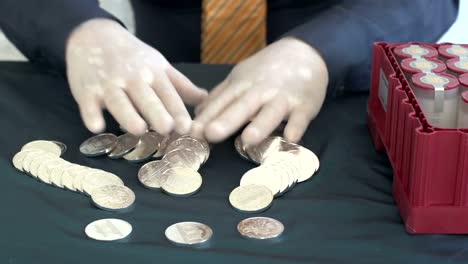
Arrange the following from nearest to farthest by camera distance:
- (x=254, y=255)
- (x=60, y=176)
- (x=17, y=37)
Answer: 1. (x=254, y=255)
2. (x=60, y=176)
3. (x=17, y=37)

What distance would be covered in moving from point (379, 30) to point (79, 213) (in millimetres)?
437

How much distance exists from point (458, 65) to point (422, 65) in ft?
0.12

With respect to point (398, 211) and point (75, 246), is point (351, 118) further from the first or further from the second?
point (75, 246)

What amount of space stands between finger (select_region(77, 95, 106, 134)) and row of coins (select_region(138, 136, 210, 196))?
7cm

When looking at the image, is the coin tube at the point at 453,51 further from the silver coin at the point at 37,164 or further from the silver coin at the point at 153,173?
the silver coin at the point at 37,164

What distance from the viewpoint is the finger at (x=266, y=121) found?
0.69 m

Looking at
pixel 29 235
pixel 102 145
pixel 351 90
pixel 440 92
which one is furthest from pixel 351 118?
pixel 29 235

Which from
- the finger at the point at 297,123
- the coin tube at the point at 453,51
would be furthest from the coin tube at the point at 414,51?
the finger at the point at 297,123

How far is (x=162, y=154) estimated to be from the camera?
2.30 ft

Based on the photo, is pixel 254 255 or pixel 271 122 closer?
pixel 254 255

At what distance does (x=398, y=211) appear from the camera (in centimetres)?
61

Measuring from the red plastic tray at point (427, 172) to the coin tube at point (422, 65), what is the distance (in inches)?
1.9

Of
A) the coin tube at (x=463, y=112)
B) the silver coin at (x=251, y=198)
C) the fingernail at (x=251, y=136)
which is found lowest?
the silver coin at (x=251, y=198)

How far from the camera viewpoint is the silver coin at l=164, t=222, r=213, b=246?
1.82 feet
